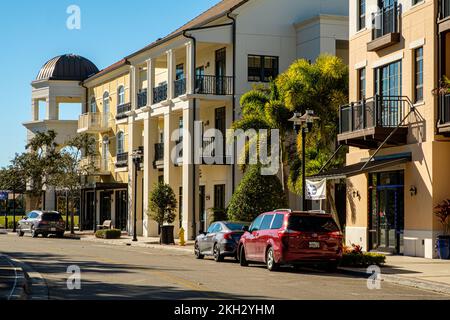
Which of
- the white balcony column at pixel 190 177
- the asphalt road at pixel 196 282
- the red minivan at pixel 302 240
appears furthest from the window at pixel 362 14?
the white balcony column at pixel 190 177

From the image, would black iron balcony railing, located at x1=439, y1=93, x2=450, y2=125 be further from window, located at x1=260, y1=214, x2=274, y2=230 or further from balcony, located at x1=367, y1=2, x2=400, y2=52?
window, located at x1=260, y1=214, x2=274, y2=230

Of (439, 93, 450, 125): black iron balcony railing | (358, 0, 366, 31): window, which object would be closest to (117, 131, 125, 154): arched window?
(358, 0, 366, 31): window

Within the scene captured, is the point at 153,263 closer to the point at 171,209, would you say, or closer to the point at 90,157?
the point at 171,209

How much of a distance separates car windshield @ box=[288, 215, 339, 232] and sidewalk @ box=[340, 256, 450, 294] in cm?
138

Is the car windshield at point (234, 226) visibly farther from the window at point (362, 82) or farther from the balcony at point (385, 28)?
the balcony at point (385, 28)

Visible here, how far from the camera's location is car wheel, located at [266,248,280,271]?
965 inches

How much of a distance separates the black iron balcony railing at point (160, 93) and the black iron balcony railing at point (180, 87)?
1.72 metres

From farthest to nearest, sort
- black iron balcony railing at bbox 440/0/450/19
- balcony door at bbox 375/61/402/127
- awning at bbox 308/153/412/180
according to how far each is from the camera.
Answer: balcony door at bbox 375/61/402/127 < awning at bbox 308/153/412/180 < black iron balcony railing at bbox 440/0/450/19

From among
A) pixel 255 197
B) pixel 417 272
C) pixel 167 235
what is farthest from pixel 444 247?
pixel 167 235

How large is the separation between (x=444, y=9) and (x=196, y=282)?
14.1 meters

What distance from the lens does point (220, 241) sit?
95.7 ft

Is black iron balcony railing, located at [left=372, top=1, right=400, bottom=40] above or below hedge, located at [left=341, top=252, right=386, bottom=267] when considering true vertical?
above

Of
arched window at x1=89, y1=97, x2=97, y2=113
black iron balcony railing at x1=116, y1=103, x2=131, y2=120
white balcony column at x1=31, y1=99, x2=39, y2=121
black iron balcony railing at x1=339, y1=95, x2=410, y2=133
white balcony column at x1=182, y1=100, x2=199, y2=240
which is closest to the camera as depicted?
black iron balcony railing at x1=339, y1=95, x2=410, y2=133
